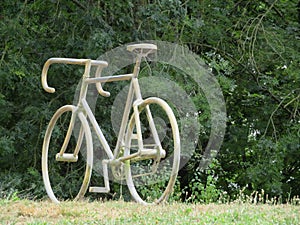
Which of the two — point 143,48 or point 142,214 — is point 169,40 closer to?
point 143,48

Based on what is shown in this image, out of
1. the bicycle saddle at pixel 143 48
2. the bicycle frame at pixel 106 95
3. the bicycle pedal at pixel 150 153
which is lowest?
the bicycle pedal at pixel 150 153

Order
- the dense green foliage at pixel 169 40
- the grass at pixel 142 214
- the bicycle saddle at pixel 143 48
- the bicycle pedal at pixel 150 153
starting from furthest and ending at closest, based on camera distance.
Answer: the dense green foliage at pixel 169 40 → the bicycle saddle at pixel 143 48 → the bicycle pedal at pixel 150 153 → the grass at pixel 142 214

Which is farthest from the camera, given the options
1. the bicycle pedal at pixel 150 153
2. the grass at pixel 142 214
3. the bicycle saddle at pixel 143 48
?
the bicycle saddle at pixel 143 48

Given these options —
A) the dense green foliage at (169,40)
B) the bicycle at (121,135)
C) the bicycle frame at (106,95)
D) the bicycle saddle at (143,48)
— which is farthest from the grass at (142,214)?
the dense green foliage at (169,40)

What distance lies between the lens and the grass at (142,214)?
4910 millimetres

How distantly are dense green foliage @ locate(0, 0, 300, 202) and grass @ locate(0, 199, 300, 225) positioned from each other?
4700mm

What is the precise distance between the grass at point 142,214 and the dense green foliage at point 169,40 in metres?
4.70

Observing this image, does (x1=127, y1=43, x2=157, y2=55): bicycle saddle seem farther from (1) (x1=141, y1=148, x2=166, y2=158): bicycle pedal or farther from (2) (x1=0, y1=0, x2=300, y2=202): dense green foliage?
(2) (x1=0, y1=0, x2=300, y2=202): dense green foliage

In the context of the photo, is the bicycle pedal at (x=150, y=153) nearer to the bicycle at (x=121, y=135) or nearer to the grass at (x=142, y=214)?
the bicycle at (x=121, y=135)

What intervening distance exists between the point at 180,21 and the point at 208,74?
86 centimetres

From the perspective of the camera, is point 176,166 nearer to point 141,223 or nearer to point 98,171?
point 141,223

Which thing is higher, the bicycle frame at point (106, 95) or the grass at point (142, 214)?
the bicycle frame at point (106, 95)

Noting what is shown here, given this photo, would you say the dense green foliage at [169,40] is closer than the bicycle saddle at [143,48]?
No

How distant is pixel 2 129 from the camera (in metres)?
11.0
